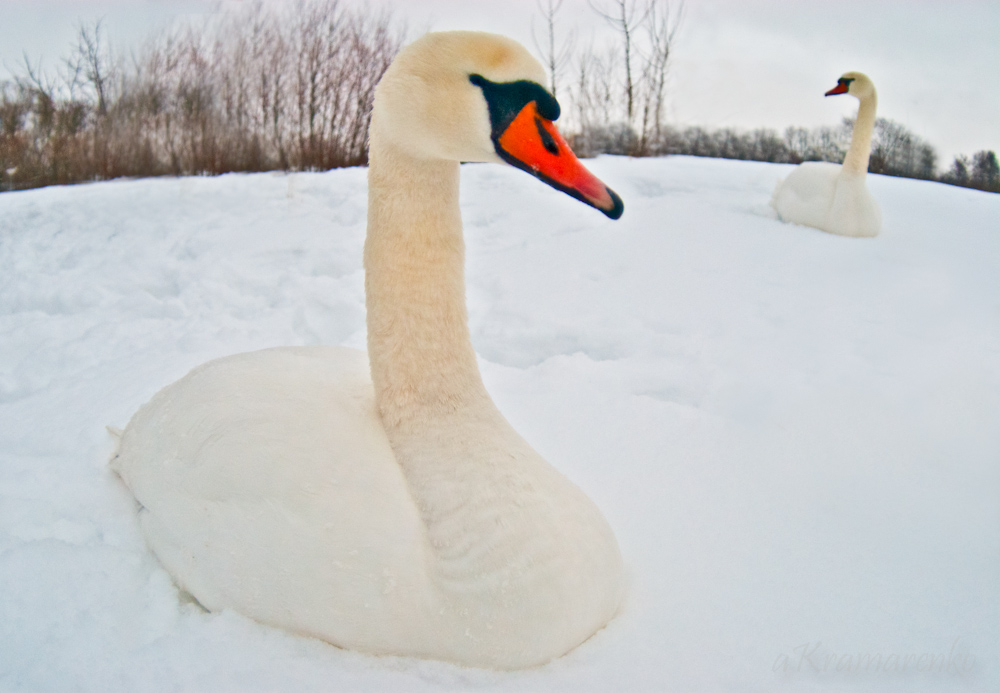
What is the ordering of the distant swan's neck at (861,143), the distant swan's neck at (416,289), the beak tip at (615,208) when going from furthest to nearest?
the distant swan's neck at (861,143) → the distant swan's neck at (416,289) → the beak tip at (615,208)

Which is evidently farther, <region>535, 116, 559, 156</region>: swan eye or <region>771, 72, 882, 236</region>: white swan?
<region>771, 72, 882, 236</region>: white swan

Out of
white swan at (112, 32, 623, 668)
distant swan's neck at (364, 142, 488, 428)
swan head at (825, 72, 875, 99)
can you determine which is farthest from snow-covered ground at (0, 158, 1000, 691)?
swan head at (825, 72, 875, 99)

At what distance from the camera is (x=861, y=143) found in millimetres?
6379

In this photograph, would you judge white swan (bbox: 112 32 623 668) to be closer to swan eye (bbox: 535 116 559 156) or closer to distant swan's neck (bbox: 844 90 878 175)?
swan eye (bbox: 535 116 559 156)

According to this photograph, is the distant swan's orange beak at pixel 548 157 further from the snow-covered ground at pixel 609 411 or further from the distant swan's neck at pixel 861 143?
the distant swan's neck at pixel 861 143

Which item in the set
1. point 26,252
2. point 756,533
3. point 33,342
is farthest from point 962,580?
point 26,252

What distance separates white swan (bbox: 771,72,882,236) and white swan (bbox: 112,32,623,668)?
5.25 meters

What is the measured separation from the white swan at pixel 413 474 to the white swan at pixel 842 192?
525 cm

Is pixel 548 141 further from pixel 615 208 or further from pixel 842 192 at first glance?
pixel 842 192

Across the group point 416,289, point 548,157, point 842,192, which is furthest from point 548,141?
point 842,192

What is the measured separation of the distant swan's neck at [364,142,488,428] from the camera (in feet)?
5.54

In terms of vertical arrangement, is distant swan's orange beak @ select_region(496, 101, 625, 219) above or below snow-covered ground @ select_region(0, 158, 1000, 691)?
above

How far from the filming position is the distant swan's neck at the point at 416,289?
1.69 metres

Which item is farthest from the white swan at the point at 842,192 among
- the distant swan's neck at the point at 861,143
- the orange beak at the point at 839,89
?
the orange beak at the point at 839,89
